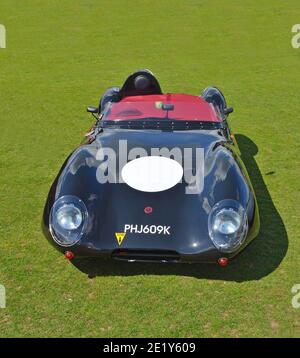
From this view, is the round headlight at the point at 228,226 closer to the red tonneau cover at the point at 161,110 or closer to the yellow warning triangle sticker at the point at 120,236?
the yellow warning triangle sticker at the point at 120,236

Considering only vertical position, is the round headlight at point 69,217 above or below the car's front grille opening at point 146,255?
above

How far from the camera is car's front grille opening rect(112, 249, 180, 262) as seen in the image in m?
4.22

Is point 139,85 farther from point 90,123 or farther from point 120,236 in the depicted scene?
point 120,236

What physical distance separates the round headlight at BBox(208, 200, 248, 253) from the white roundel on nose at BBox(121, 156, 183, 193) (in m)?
0.59

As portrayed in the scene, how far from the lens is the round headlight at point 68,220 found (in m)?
4.28

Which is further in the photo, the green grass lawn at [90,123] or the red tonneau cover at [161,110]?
the red tonneau cover at [161,110]

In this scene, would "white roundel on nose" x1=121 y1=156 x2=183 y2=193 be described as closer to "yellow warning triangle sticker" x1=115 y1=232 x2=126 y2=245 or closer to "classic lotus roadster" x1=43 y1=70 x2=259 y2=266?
"classic lotus roadster" x1=43 y1=70 x2=259 y2=266

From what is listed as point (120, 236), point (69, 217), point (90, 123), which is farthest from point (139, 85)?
point (120, 236)

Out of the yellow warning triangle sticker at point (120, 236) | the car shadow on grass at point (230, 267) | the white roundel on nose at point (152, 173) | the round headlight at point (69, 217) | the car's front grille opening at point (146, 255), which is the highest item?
the white roundel on nose at point (152, 173)

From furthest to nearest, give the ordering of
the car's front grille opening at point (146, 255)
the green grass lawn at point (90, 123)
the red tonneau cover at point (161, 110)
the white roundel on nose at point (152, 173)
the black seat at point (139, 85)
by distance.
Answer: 1. the black seat at point (139, 85)
2. the red tonneau cover at point (161, 110)
3. the white roundel on nose at point (152, 173)
4. the car's front grille opening at point (146, 255)
5. the green grass lawn at point (90, 123)

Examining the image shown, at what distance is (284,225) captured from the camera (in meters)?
5.48

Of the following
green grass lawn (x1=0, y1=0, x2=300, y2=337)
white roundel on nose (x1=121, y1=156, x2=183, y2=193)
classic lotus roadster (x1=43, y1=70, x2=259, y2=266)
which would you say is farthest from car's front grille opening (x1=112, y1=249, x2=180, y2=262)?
white roundel on nose (x1=121, y1=156, x2=183, y2=193)

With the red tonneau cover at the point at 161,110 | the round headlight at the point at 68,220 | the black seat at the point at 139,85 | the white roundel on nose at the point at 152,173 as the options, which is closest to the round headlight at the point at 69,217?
the round headlight at the point at 68,220

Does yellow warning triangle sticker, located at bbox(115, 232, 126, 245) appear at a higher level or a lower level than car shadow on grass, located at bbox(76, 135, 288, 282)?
higher
